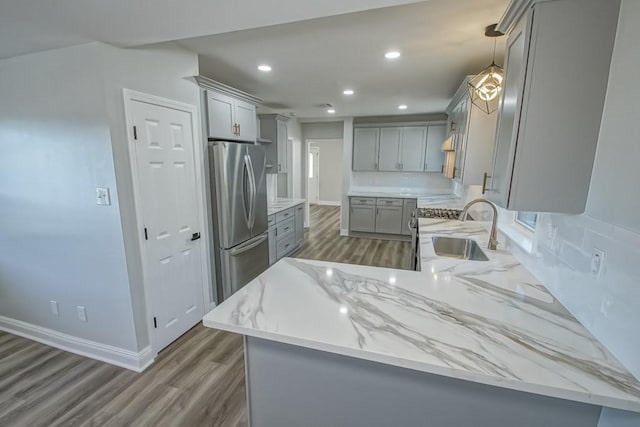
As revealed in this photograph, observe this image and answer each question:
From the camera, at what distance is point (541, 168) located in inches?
46.0

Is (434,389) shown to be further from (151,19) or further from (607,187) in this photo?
(151,19)

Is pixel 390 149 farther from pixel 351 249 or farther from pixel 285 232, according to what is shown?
pixel 285 232

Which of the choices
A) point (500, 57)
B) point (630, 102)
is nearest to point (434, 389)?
point (630, 102)

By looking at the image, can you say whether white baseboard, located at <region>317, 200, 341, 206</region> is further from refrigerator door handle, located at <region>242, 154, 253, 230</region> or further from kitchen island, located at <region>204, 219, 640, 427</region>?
kitchen island, located at <region>204, 219, 640, 427</region>

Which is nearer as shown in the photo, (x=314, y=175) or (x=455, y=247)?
(x=455, y=247)

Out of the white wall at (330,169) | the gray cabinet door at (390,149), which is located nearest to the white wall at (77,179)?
the gray cabinet door at (390,149)

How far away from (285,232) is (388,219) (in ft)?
7.18

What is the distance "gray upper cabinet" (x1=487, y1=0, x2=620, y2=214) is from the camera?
1.05 m

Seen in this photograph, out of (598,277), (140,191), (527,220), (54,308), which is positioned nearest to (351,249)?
(527,220)

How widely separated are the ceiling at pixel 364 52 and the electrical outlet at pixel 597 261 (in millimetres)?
1468

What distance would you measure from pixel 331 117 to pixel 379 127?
1087mm

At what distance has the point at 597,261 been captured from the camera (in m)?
1.03

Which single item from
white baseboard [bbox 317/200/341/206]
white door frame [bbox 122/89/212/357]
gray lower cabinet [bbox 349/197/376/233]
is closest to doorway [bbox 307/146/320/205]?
white baseboard [bbox 317/200/341/206]

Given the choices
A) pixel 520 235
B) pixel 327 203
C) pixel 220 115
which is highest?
pixel 220 115
